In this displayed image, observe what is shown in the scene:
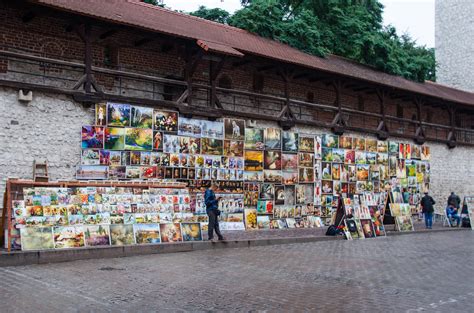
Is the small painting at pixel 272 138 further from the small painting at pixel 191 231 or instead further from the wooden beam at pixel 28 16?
the wooden beam at pixel 28 16

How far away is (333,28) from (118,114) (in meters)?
19.5

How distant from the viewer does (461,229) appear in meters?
22.2

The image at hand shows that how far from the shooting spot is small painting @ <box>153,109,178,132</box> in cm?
1645

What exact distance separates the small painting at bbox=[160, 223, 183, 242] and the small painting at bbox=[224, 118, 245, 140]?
19.9ft

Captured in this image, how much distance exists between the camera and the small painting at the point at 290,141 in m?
20.2

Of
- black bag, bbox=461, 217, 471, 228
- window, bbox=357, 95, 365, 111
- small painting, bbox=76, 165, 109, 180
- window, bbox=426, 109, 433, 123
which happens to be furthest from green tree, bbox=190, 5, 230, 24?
small painting, bbox=76, 165, 109, 180

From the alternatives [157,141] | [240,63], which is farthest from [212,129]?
[240,63]

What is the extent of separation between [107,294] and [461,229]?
60.2ft

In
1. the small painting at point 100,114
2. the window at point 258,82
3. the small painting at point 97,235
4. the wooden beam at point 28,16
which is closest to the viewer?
the small painting at point 97,235

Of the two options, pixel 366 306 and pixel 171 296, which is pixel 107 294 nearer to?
pixel 171 296

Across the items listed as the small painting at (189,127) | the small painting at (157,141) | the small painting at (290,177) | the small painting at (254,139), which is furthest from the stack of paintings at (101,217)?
the small painting at (290,177)

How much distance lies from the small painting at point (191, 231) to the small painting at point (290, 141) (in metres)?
7.65

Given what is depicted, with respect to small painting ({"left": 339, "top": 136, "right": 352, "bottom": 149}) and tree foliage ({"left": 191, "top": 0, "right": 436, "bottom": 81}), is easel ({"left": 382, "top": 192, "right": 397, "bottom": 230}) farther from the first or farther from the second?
tree foliage ({"left": 191, "top": 0, "right": 436, "bottom": 81})

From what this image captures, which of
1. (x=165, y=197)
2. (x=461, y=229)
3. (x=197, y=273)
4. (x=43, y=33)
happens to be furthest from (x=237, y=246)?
(x=461, y=229)
